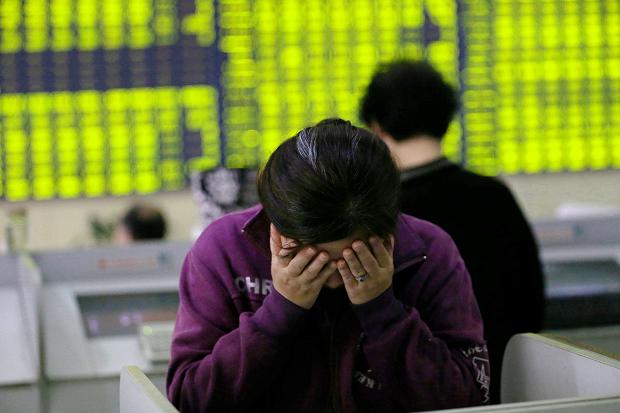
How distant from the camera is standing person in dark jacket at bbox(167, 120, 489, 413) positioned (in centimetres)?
121

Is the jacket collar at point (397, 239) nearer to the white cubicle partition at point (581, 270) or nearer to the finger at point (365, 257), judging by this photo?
the finger at point (365, 257)

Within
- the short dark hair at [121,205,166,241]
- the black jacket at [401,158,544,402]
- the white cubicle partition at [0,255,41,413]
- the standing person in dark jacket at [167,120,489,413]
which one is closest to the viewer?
the standing person in dark jacket at [167,120,489,413]

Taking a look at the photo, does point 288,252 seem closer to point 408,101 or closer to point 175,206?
point 408,101

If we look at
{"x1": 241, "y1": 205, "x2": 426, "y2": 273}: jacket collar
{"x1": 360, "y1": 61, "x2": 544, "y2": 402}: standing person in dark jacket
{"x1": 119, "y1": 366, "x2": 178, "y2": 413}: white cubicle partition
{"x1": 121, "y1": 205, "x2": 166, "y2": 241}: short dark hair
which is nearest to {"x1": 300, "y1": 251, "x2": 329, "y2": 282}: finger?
{"x1": 241, "y1": 205, "x2": 426, "y2": 273}: jacket collar

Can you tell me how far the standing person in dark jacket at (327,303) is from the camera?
121 cm

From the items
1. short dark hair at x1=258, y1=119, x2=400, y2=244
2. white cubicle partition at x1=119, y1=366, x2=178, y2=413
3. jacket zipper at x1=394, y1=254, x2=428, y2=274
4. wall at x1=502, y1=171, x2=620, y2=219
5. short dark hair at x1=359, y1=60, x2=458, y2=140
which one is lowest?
wall at x1=502, y1=171, x2=620, y2=219

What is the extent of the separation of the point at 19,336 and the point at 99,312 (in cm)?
26

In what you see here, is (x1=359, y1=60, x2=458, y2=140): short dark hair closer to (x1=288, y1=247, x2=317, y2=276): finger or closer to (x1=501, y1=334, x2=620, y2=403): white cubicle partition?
(x1=501, y1=334, x2=620, y2=403): white cubicle partition

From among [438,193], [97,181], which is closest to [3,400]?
[438,193]

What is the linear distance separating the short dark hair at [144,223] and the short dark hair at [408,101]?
6.07 ft

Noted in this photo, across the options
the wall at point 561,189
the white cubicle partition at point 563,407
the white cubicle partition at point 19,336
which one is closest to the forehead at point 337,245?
the white cubicle partition at point 563,407

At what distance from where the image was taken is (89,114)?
4156mm

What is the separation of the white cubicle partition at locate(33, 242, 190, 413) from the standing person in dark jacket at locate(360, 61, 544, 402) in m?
0.88

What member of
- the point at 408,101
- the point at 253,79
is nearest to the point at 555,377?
the point at 408,101
